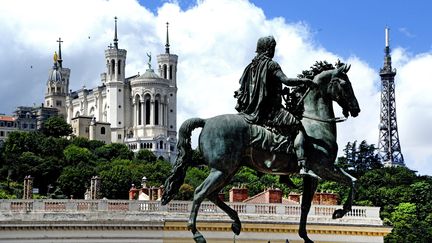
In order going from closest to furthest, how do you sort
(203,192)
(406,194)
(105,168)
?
(203,192) → (406,194) → (105,168)

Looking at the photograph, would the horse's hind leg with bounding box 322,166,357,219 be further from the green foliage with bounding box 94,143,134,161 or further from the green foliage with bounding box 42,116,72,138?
the green foliage with bounding box 42,116,72,138

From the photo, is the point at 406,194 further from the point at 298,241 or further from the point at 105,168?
the point at 298,241

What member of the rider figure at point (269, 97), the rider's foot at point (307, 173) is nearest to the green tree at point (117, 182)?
the rider figure at point (269, 97)

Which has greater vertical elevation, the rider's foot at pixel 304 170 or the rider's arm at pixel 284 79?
the rider's arm at pixel 284 79

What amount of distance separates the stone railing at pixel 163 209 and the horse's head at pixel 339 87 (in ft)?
91.6

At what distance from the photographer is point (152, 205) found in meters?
42.6

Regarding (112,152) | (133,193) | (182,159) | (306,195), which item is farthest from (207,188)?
(112,152)

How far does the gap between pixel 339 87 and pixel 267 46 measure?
1.18 metres

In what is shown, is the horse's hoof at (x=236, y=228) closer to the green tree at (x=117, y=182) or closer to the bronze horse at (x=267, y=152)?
the bronze horse at (x=267, y=152)

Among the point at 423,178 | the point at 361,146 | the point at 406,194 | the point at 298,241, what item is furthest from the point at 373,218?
the point at 361,146

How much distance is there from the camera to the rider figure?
45.4 ft

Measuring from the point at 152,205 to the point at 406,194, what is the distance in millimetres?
52661

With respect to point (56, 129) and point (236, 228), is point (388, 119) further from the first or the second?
point (236, 228)

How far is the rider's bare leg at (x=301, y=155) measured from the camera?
44.8 feet
